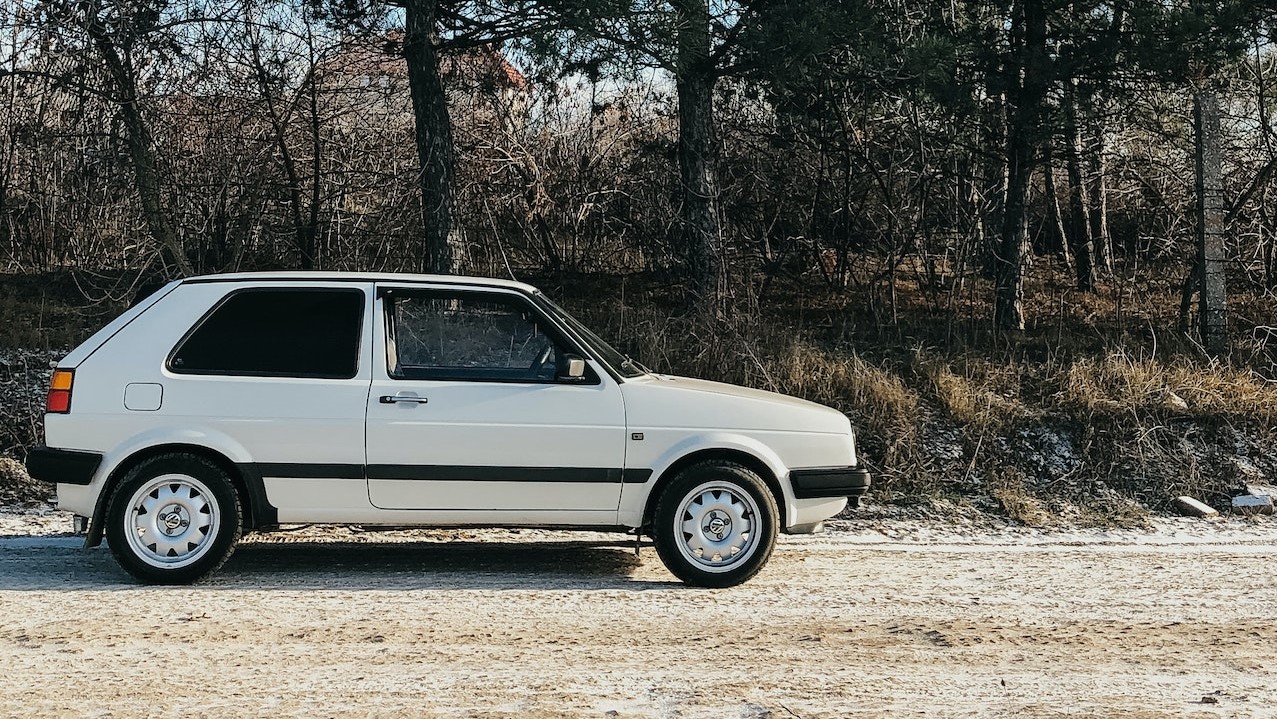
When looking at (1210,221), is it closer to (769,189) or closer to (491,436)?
(769,189)

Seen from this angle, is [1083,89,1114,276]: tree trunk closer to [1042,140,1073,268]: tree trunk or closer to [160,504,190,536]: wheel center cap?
[1042,140,1073,268]: tree trunk

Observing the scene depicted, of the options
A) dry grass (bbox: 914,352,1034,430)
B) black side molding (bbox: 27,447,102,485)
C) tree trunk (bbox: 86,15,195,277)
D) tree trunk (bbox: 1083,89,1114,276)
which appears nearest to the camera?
black side molding (bbox: 27,447,102,485)

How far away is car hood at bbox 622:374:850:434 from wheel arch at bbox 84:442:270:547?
6.74 ft

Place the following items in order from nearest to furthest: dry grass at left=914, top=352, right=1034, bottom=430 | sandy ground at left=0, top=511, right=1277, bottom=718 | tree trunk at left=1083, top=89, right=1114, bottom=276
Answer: sandy ground at left=0, top=511, right=1277, bottom=718, dry grass at left=914, top=352, right=1034, bottom=430, tree trunk at left=1083, top=89, right=1114, bottom=276

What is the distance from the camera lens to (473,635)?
545cm

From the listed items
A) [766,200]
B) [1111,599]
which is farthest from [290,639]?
[766,200]

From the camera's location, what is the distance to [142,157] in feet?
41.3

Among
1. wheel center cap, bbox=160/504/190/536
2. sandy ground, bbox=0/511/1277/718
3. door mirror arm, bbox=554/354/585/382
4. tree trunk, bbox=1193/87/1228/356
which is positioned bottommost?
sandy ground, bbox=0/511/1277/718

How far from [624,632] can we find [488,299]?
7.14 feet

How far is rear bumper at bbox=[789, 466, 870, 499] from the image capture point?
6.65 metres

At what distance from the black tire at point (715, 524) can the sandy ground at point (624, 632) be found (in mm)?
187

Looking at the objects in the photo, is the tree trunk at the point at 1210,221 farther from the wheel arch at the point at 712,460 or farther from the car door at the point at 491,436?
the car door at the point at 491,436

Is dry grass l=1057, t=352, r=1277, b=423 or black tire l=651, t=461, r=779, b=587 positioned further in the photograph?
dry grass l=1057, t=352, r=1277, b=423

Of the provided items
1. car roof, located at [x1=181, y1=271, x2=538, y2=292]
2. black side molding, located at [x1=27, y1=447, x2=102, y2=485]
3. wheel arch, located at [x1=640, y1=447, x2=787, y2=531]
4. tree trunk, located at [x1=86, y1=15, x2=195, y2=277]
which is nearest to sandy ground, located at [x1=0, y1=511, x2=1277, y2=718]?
wheel arch, located at [x1=640, y1=447, x2=787, y2=531]
